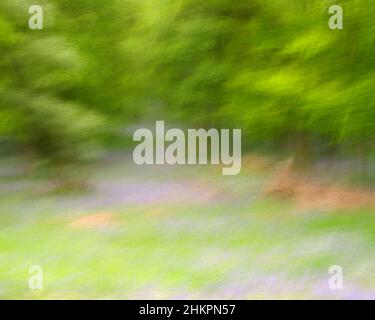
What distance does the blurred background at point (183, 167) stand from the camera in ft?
8.15

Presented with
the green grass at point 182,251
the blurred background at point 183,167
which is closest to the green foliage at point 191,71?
the blurred background at point 183,167

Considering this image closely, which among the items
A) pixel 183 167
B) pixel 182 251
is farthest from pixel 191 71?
pixel 182 251

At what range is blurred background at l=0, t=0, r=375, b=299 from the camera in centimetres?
248

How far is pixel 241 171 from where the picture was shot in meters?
2.54

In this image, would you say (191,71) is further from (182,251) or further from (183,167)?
(182,251)

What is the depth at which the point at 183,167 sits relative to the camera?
255cm

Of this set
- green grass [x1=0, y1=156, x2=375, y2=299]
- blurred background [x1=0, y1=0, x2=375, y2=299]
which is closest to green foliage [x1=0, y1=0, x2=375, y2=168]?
blurred background [x1=0, y1=0, x2=375, y2=299]

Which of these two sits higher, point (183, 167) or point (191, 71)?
point (191, 71)

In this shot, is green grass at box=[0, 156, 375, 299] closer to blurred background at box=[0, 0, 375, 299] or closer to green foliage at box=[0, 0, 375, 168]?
blurred background at box=[0, 0, 375, 299]

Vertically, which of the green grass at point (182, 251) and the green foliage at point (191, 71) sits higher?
the green foliage at point (191, 71)

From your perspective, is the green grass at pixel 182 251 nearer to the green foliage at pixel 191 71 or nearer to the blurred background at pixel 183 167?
the blurred background at pixel 183 167
